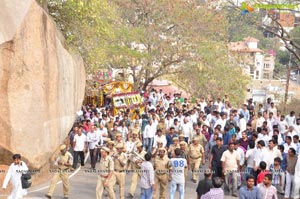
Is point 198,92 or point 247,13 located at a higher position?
point 247,13

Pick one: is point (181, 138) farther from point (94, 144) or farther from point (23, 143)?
point (23, 143)

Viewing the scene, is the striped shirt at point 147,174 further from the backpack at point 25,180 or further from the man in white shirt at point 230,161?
the backpack at point 25,180

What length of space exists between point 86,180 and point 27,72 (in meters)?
3.61

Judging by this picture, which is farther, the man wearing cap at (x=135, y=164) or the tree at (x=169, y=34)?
the tree at (x=169, y=34)

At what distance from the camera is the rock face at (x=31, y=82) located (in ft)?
42.5

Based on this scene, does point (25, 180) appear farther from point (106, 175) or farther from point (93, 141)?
point (93, 141)

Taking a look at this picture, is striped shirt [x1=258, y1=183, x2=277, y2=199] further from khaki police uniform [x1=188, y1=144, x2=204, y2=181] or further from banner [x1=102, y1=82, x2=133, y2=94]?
banner [x1=102, y1=82, x2=133, y2=94]

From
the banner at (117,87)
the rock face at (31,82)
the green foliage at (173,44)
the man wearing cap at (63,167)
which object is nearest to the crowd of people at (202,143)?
the man wearing cap at (63,167)

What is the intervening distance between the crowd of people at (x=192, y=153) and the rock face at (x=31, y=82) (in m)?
0.90

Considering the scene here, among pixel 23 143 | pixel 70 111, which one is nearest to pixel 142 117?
pixel 70 111

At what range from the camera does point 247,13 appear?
24.7m

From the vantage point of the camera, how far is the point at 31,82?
13453 millimetres

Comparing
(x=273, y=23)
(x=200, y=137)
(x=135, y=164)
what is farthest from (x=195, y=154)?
(x=273, y=23)

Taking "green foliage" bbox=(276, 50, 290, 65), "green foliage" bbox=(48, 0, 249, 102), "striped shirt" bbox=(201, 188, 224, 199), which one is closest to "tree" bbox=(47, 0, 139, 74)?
"green foliage" bbox=(48, 0, 249, 102)
